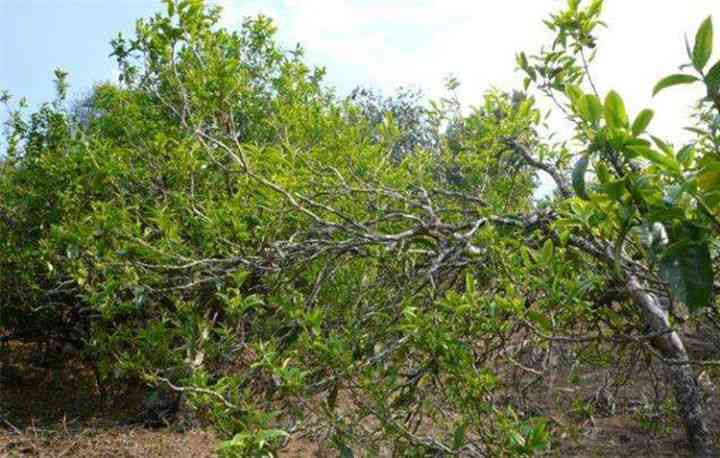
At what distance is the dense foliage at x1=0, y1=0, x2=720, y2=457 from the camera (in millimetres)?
1439

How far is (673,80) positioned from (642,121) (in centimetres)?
8

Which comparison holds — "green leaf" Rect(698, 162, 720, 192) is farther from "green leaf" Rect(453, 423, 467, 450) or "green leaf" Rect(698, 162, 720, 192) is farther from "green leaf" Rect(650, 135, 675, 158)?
"green leaf" Rect(453, 423, 467, 450)

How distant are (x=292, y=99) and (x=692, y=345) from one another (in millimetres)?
3798

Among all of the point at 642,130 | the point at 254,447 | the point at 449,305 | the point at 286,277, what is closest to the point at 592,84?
the point at 449,305

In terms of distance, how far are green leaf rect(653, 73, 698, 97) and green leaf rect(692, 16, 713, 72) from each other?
0.02 metres

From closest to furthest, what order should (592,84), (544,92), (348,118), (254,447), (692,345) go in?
(254,447) < (592,84) < (544,92) < (348,118) < (692,345)

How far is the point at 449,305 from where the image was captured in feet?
6.34

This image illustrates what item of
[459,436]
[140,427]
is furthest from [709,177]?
[140,427]

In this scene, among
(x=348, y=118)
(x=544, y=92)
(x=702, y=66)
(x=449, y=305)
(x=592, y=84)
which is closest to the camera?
(x=702, y=66)

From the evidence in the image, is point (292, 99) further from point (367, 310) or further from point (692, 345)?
point (692, 345)

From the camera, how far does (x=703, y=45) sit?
1059mm

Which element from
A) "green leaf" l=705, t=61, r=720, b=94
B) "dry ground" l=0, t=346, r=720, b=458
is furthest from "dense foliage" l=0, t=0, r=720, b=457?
"dry ground" l=0, t=346, r=720, b=458

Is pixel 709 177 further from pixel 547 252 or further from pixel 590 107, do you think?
pixel 547 252

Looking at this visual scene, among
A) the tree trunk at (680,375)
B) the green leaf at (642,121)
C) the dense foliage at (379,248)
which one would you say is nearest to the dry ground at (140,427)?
the tree trunk at (680,375)
